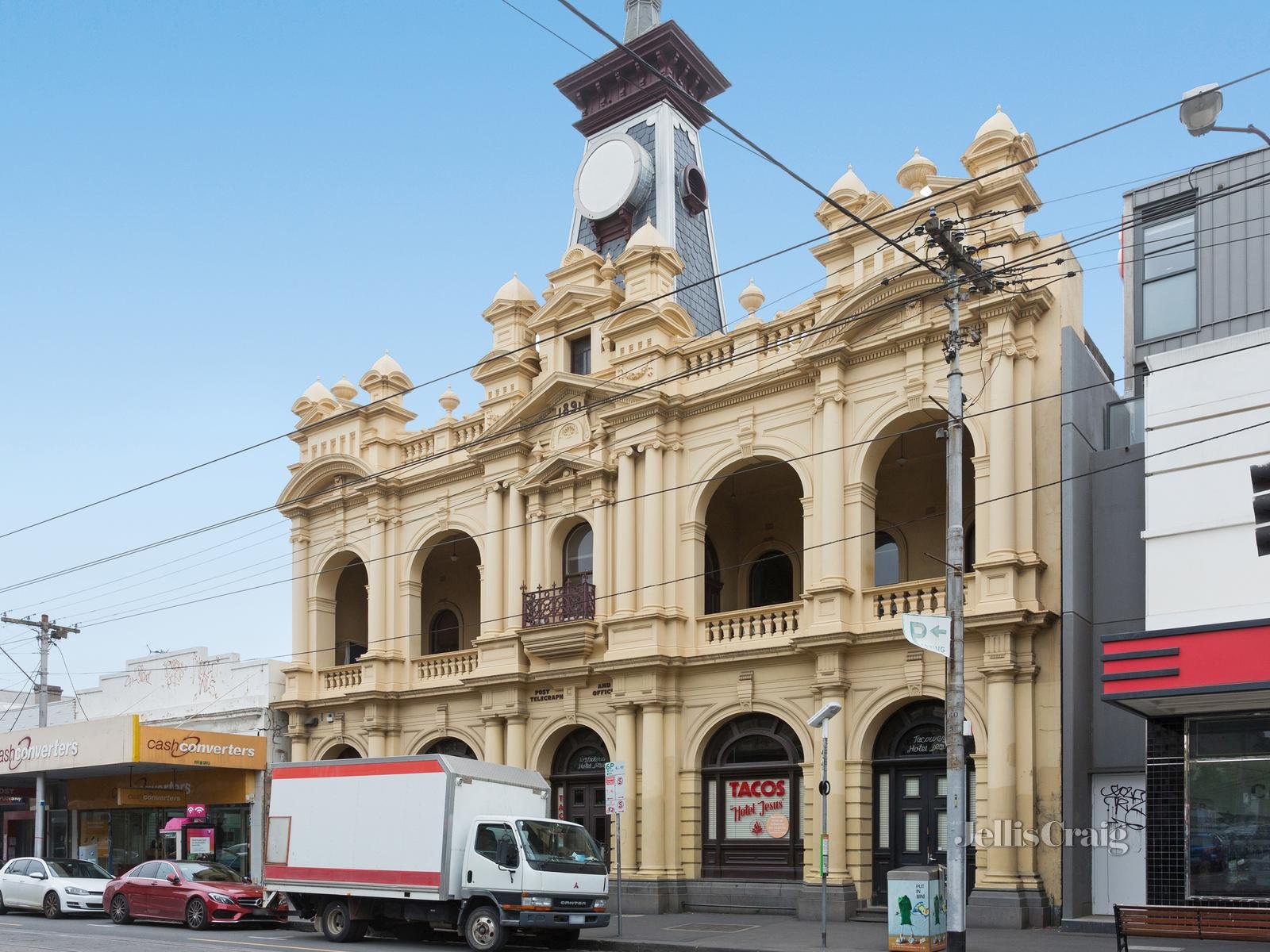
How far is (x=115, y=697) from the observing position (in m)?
39.7

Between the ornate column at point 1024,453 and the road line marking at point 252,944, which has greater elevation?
the ornate column at point 1024,453

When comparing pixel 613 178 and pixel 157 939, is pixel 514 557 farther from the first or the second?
pixel 157 939

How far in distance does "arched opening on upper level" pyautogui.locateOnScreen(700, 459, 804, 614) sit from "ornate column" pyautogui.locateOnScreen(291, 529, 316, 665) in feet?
36.7

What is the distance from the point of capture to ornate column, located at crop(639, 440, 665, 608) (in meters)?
26.9

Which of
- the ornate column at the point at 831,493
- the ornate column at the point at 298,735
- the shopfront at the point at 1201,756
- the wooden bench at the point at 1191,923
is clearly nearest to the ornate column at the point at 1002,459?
the ornate column at the point at 831,493

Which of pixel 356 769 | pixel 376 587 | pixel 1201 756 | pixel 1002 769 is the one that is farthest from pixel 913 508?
pixel 376 587

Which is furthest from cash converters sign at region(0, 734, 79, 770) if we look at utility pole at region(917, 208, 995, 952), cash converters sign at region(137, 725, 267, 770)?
utility pole at region(917, 208, 995, 952)

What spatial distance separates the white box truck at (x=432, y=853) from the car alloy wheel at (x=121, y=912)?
16.5ft

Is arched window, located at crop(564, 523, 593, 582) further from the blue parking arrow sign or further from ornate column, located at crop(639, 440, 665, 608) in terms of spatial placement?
the blue parking arrow sign

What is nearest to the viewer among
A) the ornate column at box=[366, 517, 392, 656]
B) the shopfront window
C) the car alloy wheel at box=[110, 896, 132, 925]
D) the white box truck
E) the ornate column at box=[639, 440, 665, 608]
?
the shopfront window

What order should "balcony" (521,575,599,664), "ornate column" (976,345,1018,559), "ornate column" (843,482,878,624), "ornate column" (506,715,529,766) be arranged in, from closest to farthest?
"ornate column" (976,345,1018,559)
"ornate column" (843,482,878,624)
"balcony" (521,575,599,664)
"ornate column" (506,715,529,766)

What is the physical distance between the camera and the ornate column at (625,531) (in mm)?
27344

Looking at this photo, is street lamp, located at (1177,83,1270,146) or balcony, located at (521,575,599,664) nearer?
street lamp, located at (1177,83,1270,146)

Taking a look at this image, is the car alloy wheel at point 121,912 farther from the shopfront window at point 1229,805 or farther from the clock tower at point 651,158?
the shopfront window at point 1229,805
